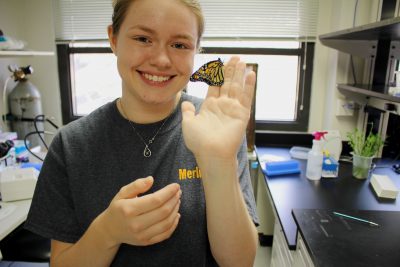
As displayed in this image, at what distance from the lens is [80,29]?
2.41 m

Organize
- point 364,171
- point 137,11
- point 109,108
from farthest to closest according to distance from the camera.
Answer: point 364,171
point 109,108
point 137,11

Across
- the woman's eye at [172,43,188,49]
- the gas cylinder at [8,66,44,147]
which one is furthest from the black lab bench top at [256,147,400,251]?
the gas cylinder at [8,66,44,147]

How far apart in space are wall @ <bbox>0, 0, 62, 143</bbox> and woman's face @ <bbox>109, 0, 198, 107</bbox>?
6.63 feet

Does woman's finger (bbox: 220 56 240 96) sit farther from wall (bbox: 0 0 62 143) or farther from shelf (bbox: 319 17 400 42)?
wall (bbox: 0 0 62 143)

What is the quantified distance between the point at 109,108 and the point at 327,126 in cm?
198

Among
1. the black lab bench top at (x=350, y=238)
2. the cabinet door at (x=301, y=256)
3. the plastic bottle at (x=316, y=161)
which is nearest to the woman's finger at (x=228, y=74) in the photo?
the black lab bench top at (x=350, y=238)

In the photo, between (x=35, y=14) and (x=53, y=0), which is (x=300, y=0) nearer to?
(x=53, y=0)

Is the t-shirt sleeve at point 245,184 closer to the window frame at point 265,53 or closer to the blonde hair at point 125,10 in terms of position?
Result: the blonde hair at point 125,10

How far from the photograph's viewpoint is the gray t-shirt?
722 mm

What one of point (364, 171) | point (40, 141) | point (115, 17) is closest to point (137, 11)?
point (115, 17)

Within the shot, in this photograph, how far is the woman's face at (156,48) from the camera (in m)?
0.70

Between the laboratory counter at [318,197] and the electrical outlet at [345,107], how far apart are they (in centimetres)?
45

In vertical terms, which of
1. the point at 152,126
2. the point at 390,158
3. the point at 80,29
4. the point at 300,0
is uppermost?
the point at 300,0

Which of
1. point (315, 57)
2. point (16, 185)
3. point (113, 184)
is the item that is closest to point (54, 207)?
point (113, 184)
